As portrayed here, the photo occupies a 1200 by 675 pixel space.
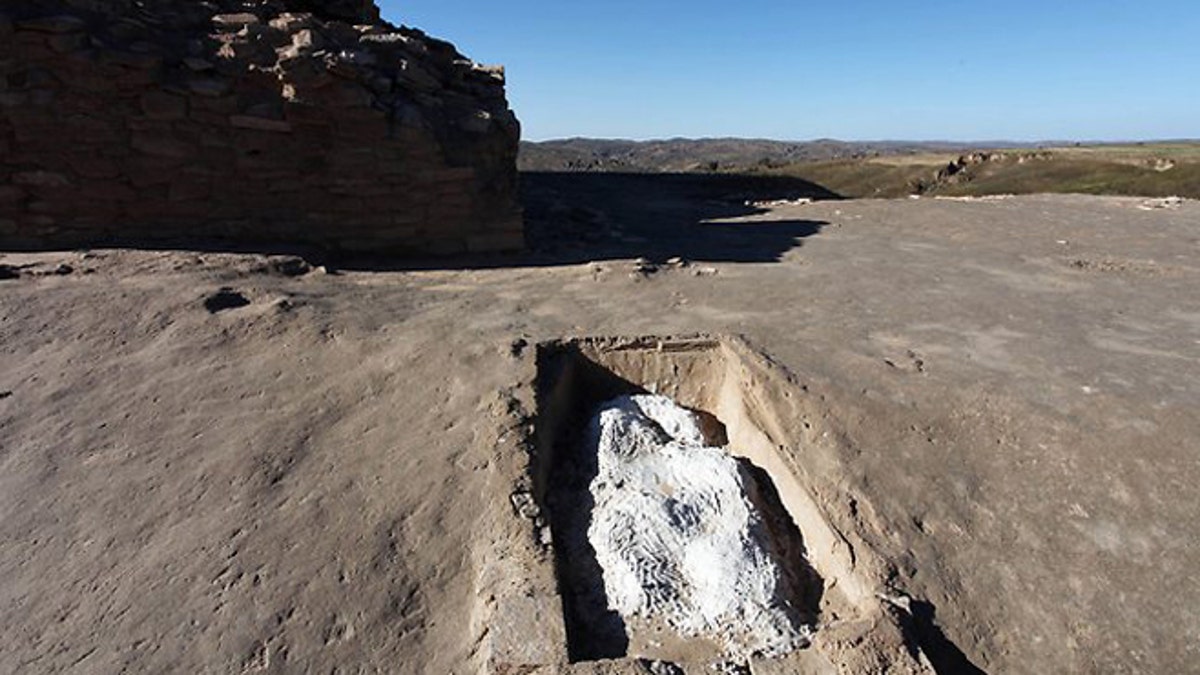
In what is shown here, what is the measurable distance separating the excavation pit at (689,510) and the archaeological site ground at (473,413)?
2cm

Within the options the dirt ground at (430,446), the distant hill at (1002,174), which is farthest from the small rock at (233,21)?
the distant hill at (1002,174)

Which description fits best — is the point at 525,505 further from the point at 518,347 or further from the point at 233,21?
the point at 233,21

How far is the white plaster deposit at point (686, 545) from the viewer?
3.16 m

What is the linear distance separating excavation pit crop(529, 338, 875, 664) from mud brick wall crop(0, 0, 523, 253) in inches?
145

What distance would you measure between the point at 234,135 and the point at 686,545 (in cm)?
627

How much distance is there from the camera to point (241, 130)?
7.26 metres

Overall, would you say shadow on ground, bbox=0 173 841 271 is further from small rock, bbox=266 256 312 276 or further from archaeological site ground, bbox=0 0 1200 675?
small rock, bbox=266 256 312 276

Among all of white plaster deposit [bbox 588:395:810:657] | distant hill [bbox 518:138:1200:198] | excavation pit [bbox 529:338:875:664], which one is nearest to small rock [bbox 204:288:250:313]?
excavation pit [bbox 529:338:875:664]

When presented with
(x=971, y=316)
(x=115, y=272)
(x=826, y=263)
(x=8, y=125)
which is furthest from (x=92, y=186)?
(x=971, y=316)

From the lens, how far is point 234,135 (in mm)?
7242

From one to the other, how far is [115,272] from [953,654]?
260 inches

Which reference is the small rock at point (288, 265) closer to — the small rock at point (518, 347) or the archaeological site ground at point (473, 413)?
the archaeological site ground at point (473, 413)

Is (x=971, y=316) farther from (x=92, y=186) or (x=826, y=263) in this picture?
(x=92, y=186)

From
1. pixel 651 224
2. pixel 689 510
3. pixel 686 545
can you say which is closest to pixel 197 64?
pixel 689 510
